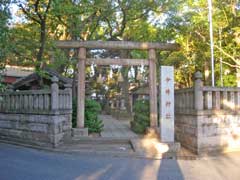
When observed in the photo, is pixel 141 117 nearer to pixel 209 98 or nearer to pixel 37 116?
pixel 209 98

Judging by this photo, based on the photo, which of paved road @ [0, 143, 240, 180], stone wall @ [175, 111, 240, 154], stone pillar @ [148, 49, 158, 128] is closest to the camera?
paved road @ [0, 143, 240, 180]

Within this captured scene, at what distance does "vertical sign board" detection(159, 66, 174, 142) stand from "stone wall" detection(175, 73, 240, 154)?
0.83 metres

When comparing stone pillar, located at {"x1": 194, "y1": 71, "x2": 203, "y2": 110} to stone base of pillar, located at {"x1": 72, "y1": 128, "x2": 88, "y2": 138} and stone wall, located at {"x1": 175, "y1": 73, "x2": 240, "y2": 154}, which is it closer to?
stone wall, located at {"x1": 175, "y1": 73, "x2": 240, "y2": 154}

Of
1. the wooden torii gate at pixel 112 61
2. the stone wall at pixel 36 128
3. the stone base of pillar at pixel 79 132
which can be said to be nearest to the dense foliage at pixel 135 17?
the wooden torii gate at pixel 112 61

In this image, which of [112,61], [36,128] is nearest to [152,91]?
[112,61]

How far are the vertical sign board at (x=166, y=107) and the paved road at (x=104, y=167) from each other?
3.84ft

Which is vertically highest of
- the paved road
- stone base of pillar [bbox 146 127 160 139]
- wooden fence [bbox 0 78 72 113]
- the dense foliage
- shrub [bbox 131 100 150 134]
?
the dense foliage

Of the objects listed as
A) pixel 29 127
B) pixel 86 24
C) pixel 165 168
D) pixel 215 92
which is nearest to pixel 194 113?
pixel 215 92

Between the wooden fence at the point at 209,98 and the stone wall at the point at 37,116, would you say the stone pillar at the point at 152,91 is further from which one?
the stone wall at the point at 37,116

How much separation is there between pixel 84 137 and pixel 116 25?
910cm

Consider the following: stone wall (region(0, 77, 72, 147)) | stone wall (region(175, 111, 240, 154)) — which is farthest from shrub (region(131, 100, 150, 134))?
stone wall (region(0, 77, 72, 147))

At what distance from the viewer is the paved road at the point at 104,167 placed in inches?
320

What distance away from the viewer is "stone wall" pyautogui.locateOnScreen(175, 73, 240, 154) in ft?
36.1

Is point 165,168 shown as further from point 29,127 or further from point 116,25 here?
point 116,25
